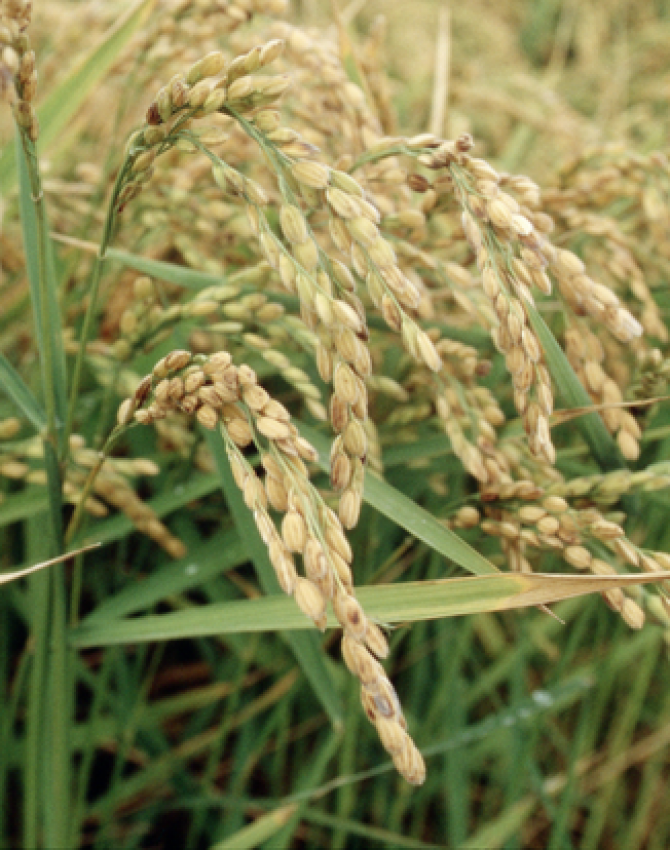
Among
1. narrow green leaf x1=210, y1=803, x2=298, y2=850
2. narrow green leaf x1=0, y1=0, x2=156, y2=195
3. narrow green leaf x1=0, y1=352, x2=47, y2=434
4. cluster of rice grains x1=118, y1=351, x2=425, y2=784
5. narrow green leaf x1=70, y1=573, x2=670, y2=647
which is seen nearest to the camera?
cluster of rice grains x1=118, y1=351, x2=425, y2=784

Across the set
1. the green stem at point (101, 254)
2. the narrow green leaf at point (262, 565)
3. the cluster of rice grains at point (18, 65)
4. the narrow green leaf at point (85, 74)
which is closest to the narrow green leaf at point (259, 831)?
the narrow green leaf at point (262, 565)

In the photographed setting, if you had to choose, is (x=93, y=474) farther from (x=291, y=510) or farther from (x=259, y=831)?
(x=259, y=831)

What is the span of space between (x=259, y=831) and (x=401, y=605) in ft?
1.31

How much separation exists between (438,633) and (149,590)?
A: 1.67 ft

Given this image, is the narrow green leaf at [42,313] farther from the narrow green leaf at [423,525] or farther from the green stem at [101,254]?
the narrow green leaf at [423,525]

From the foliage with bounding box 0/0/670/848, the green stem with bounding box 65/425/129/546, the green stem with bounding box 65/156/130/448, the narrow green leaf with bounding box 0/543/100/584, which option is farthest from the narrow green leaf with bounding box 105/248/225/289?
the narrow green leaf with bounding box 0/543/100/584

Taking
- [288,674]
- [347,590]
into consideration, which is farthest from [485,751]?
[347,590]

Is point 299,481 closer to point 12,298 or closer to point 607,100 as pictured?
point 12,298

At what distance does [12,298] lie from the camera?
4.11 feet

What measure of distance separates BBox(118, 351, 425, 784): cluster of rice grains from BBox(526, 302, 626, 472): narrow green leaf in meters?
0.30

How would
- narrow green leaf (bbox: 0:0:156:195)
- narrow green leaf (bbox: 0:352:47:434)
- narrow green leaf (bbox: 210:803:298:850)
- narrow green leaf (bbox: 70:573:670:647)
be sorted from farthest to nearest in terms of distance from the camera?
narrow green leaf (bbox: 0:0:156:195), narrow green leaf (bbox: 210:803:298:850), narrow green leaf (bbox: 0:352:47:434), narrow green leaf (bbox: 70:573:670:647)

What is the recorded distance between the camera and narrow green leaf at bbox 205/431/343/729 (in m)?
0.80

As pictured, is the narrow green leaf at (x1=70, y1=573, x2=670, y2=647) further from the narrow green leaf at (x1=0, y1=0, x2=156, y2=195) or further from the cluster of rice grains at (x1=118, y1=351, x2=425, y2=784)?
the narrow green leaf at (x1=0, y1=0, x2=156, y2=195)

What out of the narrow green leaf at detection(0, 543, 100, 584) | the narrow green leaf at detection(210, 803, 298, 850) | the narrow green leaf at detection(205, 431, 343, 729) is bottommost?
the narrow green leaf at detection(210, 803, 298, 850)
